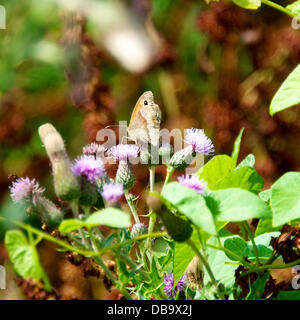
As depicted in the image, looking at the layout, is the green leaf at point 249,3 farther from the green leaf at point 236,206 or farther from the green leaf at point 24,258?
the green leaf at point 24,258

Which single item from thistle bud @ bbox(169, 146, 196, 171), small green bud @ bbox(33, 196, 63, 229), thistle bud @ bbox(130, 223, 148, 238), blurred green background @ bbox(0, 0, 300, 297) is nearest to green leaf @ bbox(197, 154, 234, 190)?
thistle bud @ bbox(169, 146, 196, 171)

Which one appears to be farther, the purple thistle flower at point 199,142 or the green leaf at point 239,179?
the purple thistle flower at point 199,142

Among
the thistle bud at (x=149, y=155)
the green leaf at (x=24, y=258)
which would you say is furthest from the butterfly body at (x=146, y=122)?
the green leaf at (x=24, y=258)

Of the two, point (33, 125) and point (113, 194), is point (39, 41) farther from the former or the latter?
point (113, 194)

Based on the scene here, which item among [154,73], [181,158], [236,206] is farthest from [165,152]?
[154,73]

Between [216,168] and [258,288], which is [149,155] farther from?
[258,288]

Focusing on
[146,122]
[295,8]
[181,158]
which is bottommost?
[181,158]
